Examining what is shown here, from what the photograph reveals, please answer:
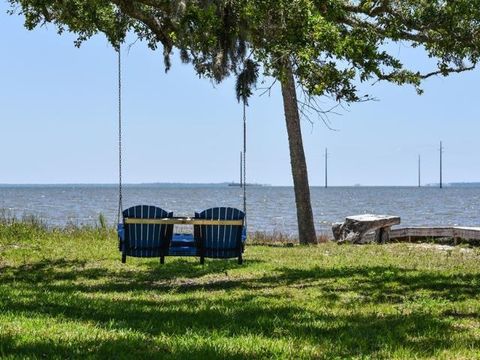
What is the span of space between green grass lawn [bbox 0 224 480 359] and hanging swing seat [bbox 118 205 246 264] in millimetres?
280

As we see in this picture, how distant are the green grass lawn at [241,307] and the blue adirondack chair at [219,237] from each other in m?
0.27

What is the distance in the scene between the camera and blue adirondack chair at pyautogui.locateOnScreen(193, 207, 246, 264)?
Answer: 1026 centimetres

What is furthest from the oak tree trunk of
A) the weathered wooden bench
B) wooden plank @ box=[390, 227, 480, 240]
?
wooden plank @ box=[390, 227, 480, 240]

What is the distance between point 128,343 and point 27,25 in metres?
10.1

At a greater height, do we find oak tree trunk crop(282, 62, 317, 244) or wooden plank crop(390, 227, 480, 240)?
oak tree trunk crop(282, 62, 317, 244)

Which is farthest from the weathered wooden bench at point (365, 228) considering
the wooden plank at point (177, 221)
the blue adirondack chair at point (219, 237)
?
the wooden plank at point (177, 221)

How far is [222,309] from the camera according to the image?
630cm

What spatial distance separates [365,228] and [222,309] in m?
12.0

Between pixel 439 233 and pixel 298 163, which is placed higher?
pixel 298 163

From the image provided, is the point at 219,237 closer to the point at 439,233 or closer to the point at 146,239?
the point at 146,239

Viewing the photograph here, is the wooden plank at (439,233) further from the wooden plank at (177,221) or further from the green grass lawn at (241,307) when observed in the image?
the wooden plank at (177,221)

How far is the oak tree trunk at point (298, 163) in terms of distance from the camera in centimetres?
1675

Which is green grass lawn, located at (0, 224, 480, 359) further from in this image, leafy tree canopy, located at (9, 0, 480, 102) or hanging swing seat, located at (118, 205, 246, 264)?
leafy tree canopy, located at (9, 0, 480, 102)

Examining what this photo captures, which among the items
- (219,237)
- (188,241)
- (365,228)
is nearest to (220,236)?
(219,237)
